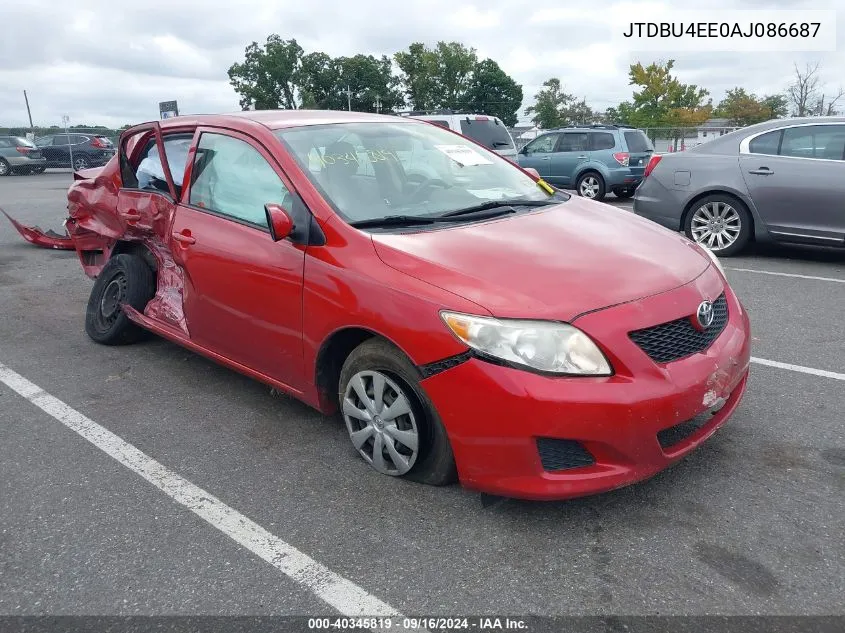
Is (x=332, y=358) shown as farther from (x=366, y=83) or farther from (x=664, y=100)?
(x=366, y=83)

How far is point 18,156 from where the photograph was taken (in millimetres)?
26859

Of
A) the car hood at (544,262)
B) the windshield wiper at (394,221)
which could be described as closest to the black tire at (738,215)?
the car hood at (544,262)

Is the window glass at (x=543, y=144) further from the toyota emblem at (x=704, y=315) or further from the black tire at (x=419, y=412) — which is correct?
the black tire at (x=419, y=412)

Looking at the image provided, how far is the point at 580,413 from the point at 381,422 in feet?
2.99

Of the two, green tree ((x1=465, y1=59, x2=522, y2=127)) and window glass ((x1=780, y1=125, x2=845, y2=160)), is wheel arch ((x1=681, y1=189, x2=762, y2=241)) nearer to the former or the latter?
window glass ((x1=780, y1=125, x2=845, y2=160))

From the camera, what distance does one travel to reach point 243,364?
148 inches

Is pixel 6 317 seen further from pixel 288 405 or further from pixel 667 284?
pixel 667 284

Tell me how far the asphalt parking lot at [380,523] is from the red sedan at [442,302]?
0.78ft

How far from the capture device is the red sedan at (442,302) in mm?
2533

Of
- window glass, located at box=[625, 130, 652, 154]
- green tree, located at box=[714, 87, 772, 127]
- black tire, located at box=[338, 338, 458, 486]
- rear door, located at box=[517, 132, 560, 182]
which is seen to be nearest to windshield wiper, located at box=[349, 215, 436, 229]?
black tire, located at box=[338, 338, 458, 486]

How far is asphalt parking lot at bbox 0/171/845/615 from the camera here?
2.36 m

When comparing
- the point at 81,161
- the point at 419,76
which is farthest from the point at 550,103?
the point at 81,161

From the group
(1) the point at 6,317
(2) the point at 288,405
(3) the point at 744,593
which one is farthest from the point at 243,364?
(1) the point at 6,317

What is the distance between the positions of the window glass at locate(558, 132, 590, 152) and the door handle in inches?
467
